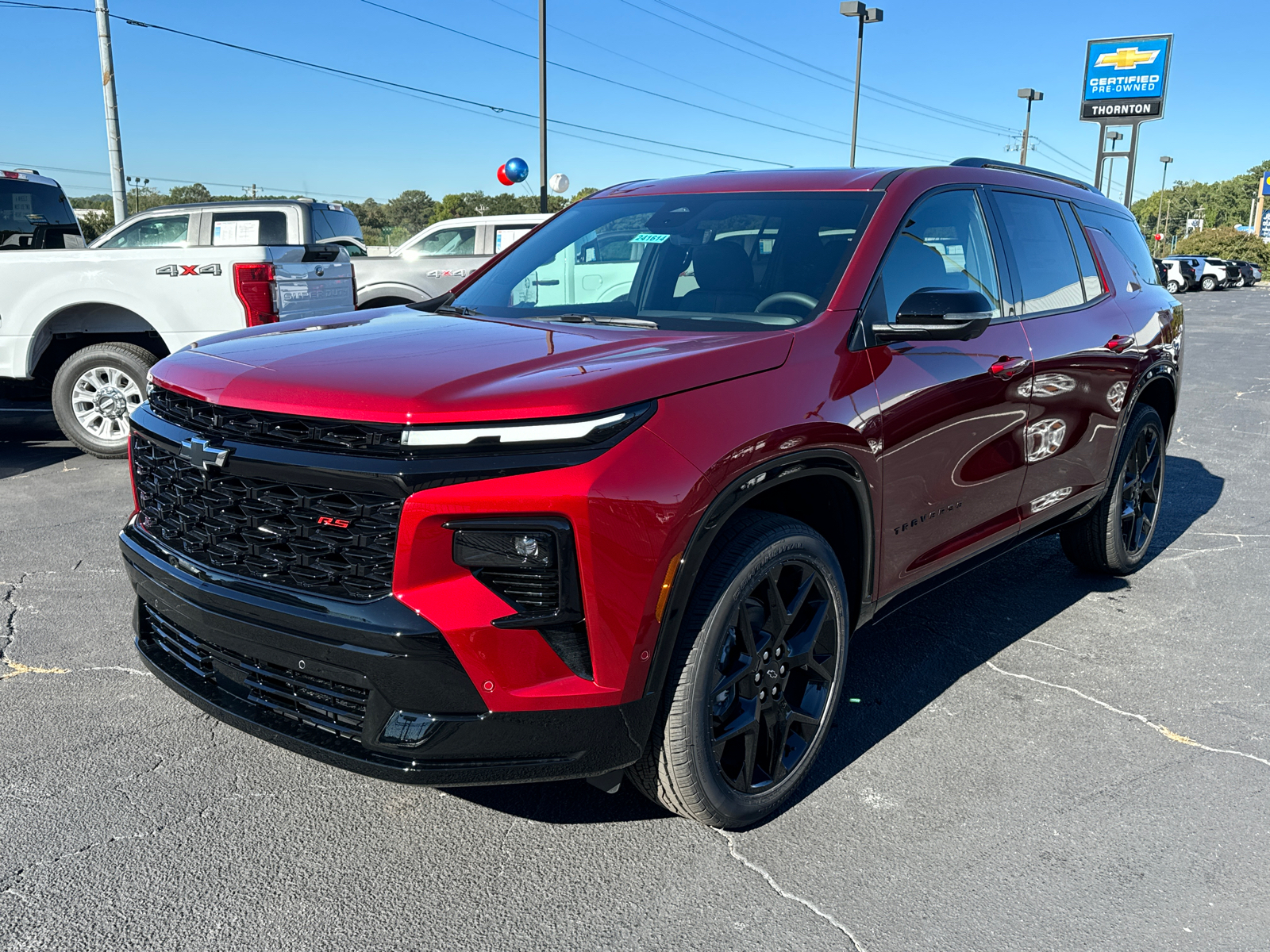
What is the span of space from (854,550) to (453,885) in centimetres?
152

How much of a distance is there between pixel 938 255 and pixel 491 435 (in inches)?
79.9

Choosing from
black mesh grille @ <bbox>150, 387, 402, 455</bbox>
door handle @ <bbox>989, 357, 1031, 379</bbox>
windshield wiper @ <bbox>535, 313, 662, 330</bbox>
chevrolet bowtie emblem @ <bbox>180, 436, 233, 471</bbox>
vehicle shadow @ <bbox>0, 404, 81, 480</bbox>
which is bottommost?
vehicle shadow @ <bbox>0, 404, 81, 480</bbox>

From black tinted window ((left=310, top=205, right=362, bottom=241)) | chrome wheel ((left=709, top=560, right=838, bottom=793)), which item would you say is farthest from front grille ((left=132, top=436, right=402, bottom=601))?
black tinted window ((left=310, top=205, right=362, bottom=241))

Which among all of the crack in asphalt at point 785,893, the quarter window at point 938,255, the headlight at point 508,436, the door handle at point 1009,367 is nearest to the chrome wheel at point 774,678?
the crack in asphalt at point 785,893

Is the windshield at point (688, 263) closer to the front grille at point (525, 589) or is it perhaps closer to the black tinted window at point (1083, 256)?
the front grille at point (525, 589)

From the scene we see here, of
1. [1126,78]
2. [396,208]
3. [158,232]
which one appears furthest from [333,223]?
[396,208]

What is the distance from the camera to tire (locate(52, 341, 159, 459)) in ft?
24.7

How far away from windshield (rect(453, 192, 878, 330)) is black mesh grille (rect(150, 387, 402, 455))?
Answer: 3.70 feet

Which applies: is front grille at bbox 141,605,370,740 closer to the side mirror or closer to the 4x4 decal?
the side mirror

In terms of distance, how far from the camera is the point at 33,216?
32.2 ft

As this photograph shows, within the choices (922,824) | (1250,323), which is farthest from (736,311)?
(1250,323)

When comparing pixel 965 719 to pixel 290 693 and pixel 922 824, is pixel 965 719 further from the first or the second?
pixel 290 693

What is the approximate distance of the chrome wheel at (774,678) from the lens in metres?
2.82

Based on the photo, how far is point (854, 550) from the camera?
324 centimetres
